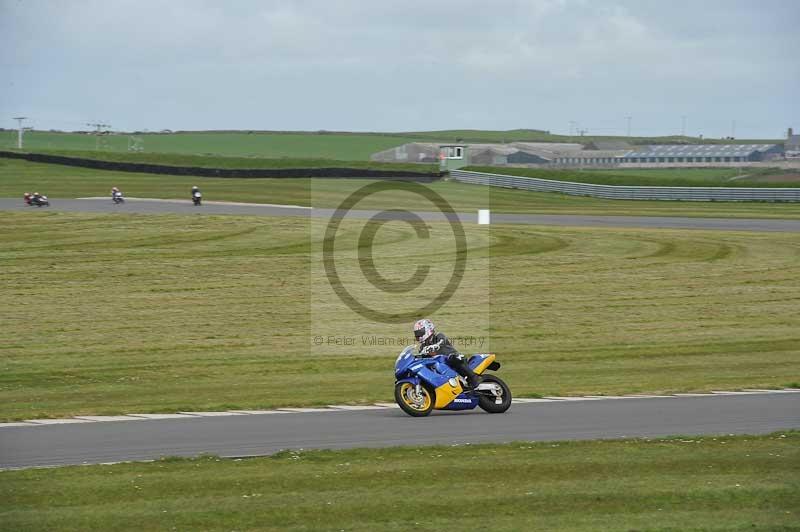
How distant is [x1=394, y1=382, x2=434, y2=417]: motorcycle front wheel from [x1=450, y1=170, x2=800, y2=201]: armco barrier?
52360mm

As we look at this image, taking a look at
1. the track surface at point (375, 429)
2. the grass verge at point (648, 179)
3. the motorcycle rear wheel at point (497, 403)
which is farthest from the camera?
the grass verge at point (648, 179)

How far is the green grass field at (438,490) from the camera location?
390 inches

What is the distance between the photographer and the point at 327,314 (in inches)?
1078

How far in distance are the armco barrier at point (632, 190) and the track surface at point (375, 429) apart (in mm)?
50051

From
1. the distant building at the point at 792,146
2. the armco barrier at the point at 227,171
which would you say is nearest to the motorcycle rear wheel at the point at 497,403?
the armco barrier at the point at 227,171

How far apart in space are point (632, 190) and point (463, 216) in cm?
1921

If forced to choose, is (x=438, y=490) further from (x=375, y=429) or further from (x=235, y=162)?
(x=235, y=162)

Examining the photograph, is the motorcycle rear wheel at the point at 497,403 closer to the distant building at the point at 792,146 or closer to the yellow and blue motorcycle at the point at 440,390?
the yellow and blue motorcycle at the point at 440,390

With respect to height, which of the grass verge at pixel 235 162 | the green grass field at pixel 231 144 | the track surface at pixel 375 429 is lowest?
the track surface at pixel 375 429

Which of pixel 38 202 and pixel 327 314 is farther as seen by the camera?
pixel 38 202

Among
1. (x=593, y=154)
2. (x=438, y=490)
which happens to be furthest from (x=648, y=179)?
(x=438, y=490)

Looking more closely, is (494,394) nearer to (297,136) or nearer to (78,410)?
(78,410)

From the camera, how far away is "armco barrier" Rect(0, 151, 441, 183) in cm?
7169

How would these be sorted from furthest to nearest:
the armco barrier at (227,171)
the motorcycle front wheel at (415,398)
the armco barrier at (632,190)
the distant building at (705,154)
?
the distant building at (705,154)
the armco barrier at (227,171)
the armco barrier at (632,190)
the motorcycle front wheel at (415,398)
